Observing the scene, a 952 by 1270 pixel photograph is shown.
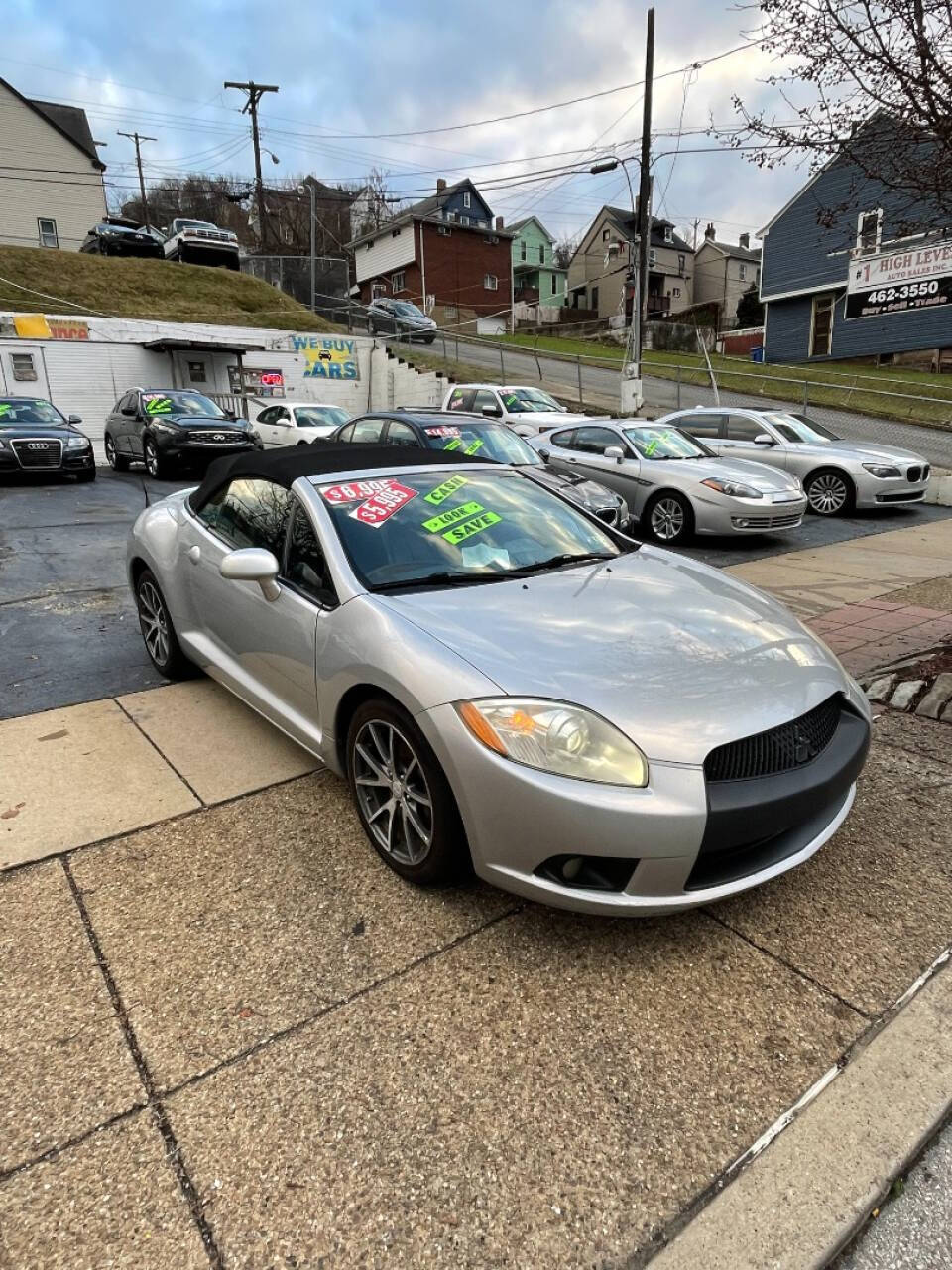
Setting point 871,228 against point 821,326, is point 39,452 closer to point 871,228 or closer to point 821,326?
point 871,228

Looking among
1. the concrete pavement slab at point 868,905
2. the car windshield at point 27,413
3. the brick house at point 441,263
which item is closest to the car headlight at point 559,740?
the concrete pavement slab at point 868,905

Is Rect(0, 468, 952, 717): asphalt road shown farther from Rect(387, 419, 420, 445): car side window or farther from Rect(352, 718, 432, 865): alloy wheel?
Rect(387, 419, 420, 445): car side window

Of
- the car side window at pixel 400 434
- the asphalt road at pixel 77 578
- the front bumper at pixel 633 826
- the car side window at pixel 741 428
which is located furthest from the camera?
the car side window at pixel 741 428

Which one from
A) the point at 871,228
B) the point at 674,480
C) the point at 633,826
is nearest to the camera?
the point at 633,826

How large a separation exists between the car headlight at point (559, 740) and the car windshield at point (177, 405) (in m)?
13.3

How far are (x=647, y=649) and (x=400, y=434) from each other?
7298 mm

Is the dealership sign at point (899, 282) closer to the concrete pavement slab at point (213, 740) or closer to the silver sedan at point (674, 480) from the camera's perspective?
the silver sedan at point (674, 480)

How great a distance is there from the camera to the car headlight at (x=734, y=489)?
8.52 metres

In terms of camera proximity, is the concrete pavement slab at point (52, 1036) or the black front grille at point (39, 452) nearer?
the concrete pavement slab at point (52, 1036)

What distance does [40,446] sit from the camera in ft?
40.2

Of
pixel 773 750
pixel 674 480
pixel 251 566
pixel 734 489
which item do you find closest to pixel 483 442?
pixel 674 480

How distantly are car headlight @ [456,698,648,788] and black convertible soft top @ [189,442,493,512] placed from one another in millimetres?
1749

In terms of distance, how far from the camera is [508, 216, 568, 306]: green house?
6034 cm

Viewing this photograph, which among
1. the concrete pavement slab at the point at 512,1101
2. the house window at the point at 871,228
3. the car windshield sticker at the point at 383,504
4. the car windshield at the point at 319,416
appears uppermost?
the house window at the point at 871,228
